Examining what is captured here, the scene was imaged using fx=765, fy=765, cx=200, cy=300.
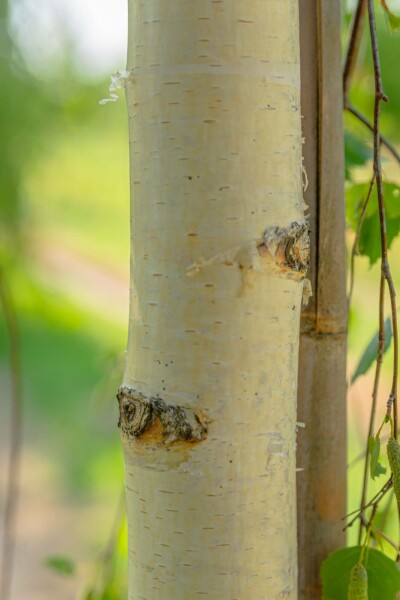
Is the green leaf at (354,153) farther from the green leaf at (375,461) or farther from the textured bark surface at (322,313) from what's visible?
the green leaf at (375,461)

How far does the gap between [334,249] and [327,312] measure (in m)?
0.03

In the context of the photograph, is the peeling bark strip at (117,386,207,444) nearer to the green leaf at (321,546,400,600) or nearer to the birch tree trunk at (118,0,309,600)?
the birch tree trunk at (118,0,309,600)

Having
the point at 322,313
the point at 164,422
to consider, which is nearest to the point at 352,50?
the point at 322,313

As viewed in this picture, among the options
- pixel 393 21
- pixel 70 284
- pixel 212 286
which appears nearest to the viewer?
pixel 212 286

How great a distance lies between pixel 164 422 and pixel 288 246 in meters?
0.08

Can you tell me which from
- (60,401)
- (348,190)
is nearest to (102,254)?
(60,401)

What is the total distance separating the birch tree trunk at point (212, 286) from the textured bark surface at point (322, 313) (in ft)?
0.25

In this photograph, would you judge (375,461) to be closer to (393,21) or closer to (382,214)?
(382,214)

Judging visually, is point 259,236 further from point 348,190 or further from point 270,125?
point 348,190

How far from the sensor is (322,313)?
39cm

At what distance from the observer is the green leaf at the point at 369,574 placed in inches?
14.6

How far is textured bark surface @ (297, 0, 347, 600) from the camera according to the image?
1.27 feet

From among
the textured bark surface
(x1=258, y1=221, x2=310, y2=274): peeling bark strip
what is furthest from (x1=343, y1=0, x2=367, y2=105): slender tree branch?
(x1=258, y1=221, x2=310, y2=274): peeling bark strip

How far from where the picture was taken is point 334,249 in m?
0.39
